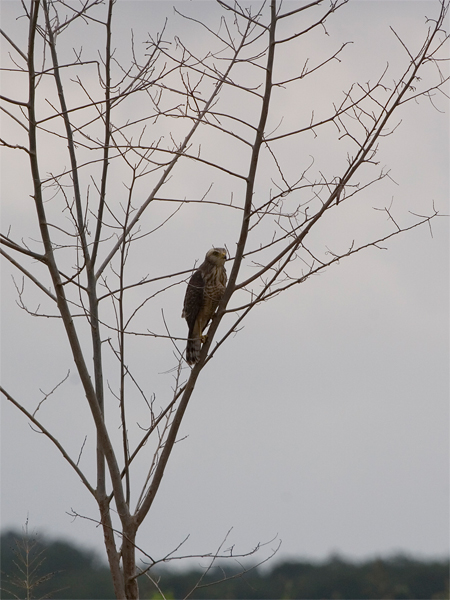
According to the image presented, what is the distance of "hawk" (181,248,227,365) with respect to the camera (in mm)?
4785

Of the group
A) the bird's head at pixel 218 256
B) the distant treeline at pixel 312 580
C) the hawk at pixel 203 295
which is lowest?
the hawk at pixel 203 295

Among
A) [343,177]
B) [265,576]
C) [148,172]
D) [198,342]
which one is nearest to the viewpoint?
[343,177]

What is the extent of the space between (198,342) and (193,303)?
263 millimetres

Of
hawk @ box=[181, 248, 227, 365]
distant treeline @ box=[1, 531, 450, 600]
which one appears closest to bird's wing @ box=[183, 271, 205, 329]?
hawk @ box=[181, 248, 227, 365]

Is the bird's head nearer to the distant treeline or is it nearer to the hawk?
the hawk

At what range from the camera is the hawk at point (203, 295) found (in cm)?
479

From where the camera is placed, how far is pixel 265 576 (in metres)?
15.9

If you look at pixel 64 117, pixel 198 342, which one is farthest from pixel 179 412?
pixel 198 342

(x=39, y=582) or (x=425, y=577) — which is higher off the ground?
(x=425, y=577)

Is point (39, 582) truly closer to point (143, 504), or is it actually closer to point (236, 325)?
point (143, 504)

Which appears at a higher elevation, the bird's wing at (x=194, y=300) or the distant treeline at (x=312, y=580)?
the distant treeline at (x=312, y=580)

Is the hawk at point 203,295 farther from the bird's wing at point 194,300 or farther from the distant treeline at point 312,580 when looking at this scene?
the distant treeline at point 312,580

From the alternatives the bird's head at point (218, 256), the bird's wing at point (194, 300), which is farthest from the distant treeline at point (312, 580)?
the bird's head at point (218, 256)

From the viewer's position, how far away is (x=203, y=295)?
483 cm
